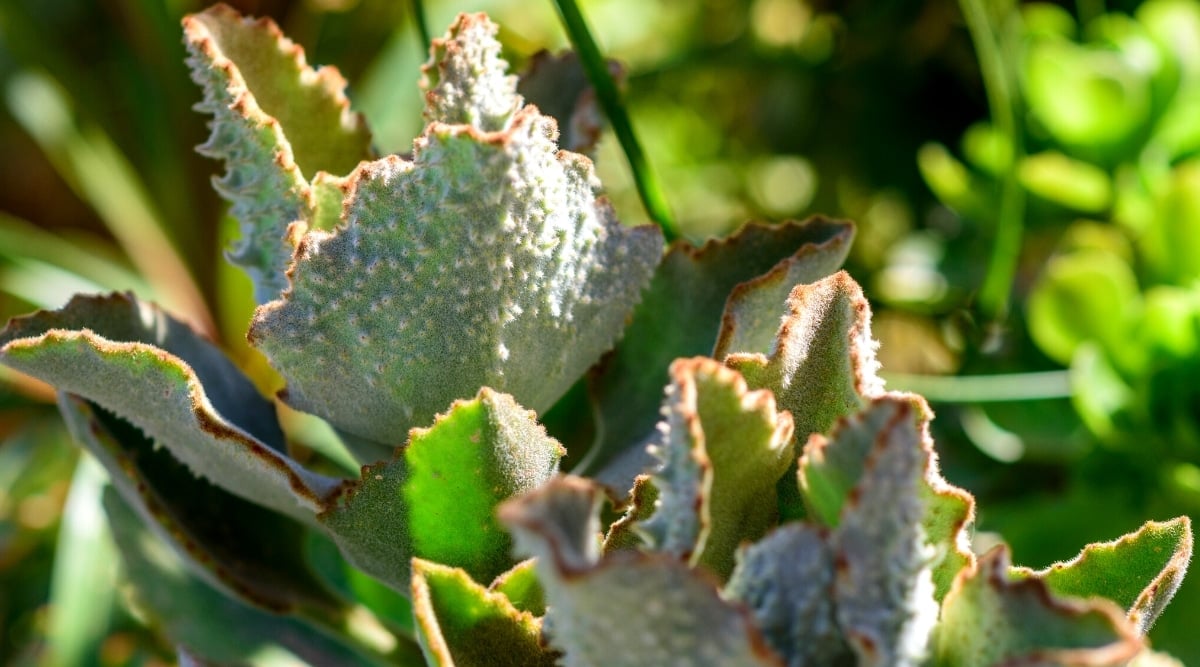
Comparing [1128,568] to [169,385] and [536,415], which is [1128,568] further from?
[169,385]

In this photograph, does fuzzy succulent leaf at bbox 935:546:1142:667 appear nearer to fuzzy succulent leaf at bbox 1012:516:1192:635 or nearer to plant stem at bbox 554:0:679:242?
fuzzy succulent leaf at bbox 1012:516:1192:635

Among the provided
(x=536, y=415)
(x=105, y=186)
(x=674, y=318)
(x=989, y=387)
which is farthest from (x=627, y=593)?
(x=105, y=186)

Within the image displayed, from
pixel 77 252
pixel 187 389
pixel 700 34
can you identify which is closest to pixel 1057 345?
pixel 187 389

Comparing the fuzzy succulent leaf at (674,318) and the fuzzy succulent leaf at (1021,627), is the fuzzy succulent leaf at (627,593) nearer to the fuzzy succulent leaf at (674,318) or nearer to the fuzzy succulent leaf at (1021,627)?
the fuzzy succulent leaf at (1021,627)

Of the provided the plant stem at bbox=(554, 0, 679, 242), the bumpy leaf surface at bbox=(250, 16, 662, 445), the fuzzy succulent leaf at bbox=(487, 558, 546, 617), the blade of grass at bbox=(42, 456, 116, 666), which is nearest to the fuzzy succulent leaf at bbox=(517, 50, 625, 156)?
the plant stem at bbox=(554, 0, 679, 242)

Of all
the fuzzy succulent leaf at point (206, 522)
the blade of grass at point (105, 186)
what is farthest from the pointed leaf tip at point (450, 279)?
the blade of grass at point (105, 186)

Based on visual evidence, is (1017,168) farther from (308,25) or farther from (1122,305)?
(308,25)
